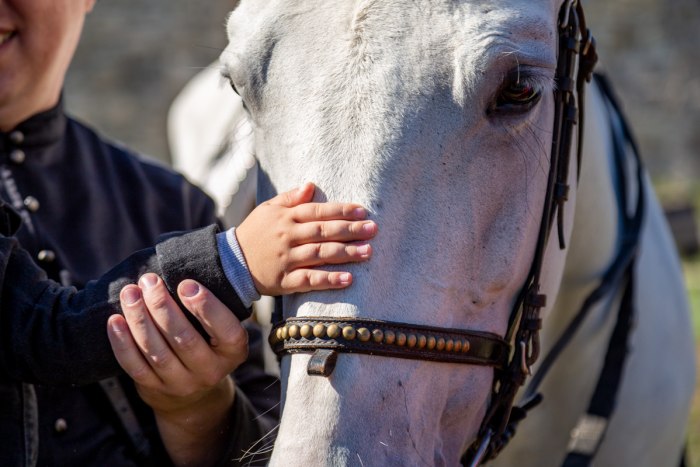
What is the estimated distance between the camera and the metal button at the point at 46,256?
1988 mm

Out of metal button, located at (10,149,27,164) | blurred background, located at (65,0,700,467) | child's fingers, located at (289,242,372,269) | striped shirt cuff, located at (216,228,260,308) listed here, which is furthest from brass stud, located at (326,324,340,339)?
blurred background, located at (65,0,700,467)

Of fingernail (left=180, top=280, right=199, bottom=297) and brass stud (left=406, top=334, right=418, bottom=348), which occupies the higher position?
brass stud (left=406, top=334, right=418, bottom=348)

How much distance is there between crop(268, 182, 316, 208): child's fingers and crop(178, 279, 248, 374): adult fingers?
0.71ft

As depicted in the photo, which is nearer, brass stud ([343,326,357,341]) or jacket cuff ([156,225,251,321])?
brass stud ([343,326,357,341])

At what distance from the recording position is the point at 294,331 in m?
1.59

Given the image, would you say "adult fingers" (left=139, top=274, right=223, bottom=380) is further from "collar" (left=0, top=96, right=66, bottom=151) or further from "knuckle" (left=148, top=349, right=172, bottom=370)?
"collar" (left=0, top=96, right=66, bottom=151)

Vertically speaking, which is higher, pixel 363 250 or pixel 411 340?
pixel 363 250

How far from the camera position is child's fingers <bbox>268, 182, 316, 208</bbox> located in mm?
1616

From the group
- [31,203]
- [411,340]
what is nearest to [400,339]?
[411,340]

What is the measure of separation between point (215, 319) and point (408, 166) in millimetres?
431

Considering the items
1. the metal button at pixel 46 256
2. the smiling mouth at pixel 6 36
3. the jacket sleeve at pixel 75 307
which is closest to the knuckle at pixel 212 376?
the jacket sleeve at pixel 75 307

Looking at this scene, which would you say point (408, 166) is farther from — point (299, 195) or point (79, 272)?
point (79, 272)

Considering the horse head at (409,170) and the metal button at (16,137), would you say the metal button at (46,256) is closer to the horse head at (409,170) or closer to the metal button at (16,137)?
the metal button at (16,137)

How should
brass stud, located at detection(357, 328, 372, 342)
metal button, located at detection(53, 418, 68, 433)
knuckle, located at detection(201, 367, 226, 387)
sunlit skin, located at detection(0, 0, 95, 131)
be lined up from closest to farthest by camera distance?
1. brass stud, located at detection(357, 328, 372, 342)
2. knuckle, located at detection(201, 367, 226, 387)
3. metal button, located at detection(53, 418, 68, 433)
4. sunlit skin, located at detection(0, 0, 95, 131)
